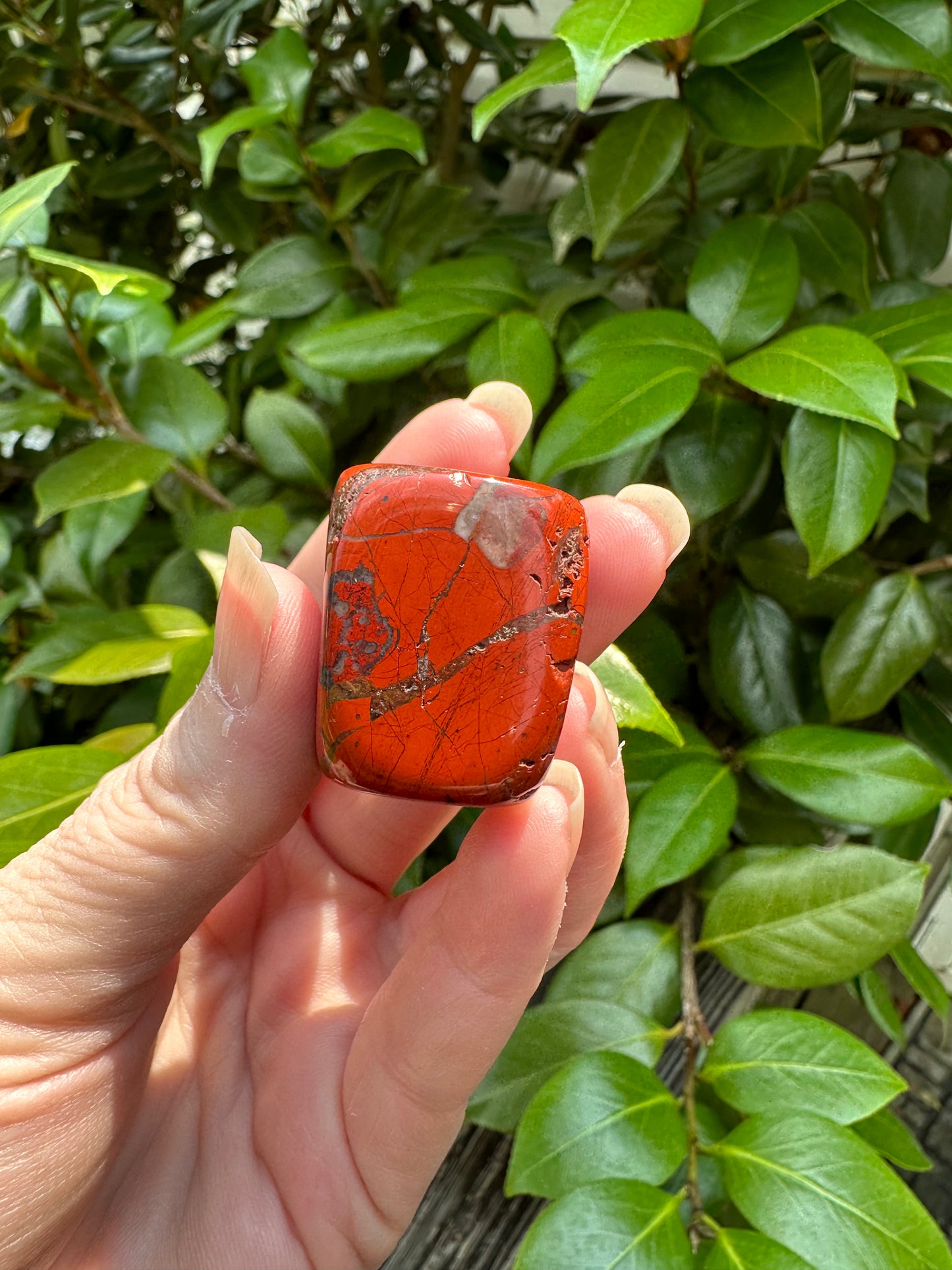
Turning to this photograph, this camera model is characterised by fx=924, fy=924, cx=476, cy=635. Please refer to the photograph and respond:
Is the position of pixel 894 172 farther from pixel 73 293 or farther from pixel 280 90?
pixel 73 293

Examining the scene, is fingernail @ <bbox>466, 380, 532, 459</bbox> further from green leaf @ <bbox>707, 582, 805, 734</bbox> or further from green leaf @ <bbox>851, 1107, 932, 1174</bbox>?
green leaf @ <bbox>851, 1107, 932, 1174</bbox>

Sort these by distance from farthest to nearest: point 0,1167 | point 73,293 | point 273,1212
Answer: point 73,293, point 273,1212, point 0,1167

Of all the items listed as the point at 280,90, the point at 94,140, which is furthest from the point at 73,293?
the point at 94,140

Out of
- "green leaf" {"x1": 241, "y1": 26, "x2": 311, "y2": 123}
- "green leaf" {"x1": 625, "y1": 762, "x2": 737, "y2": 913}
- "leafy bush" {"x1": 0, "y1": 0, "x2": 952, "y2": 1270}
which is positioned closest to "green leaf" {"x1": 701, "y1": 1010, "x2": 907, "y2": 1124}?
"leafy bush" {"x1": 0, "y1": 0, "x2": 952, "y2": 1270}

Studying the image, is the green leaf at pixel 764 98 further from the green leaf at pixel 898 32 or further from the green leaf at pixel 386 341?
the green leaf at pixel 386 341

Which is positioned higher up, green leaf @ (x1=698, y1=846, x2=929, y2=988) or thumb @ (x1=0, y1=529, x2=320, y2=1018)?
thumb @ (x1=0, y1=529, x2=320, y2=1018)

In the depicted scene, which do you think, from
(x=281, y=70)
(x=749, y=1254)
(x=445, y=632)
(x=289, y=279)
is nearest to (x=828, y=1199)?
(x=749, y=1254)
